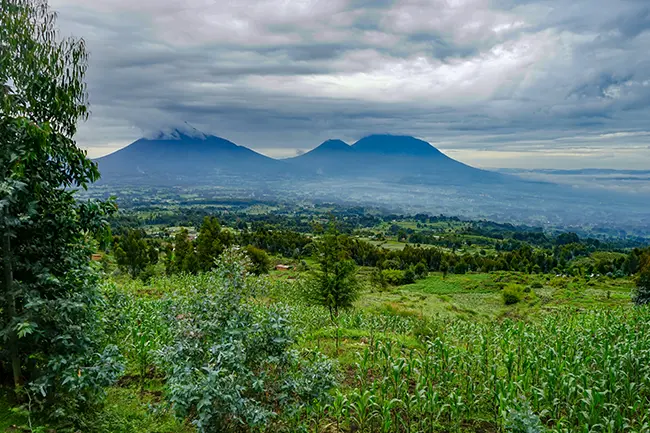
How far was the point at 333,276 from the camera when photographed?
62.8 ft

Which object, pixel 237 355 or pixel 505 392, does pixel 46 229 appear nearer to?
pixel 237 355

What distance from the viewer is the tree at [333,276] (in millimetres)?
18703

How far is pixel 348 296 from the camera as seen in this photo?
19359 mm

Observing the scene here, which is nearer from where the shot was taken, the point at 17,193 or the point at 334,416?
the point at 17,193

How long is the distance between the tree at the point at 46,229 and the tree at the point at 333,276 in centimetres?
1290

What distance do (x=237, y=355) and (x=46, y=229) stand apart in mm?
3812

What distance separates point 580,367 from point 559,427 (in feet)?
10.2

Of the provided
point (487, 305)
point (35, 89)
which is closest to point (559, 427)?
point (35, 89)

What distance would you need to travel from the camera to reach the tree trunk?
18.6ft

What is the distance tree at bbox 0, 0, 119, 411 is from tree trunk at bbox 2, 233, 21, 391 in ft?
0.05

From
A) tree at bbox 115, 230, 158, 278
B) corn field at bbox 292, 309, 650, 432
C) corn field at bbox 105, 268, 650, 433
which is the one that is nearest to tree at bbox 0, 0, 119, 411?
corn field at bbox 105, 268, 650, 433

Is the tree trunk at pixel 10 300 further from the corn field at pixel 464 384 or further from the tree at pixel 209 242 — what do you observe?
the tree at pixel 209 242

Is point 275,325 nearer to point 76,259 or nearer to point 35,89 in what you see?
point 76,259

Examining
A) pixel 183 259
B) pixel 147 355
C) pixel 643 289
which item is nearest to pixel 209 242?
pixel 183 259
